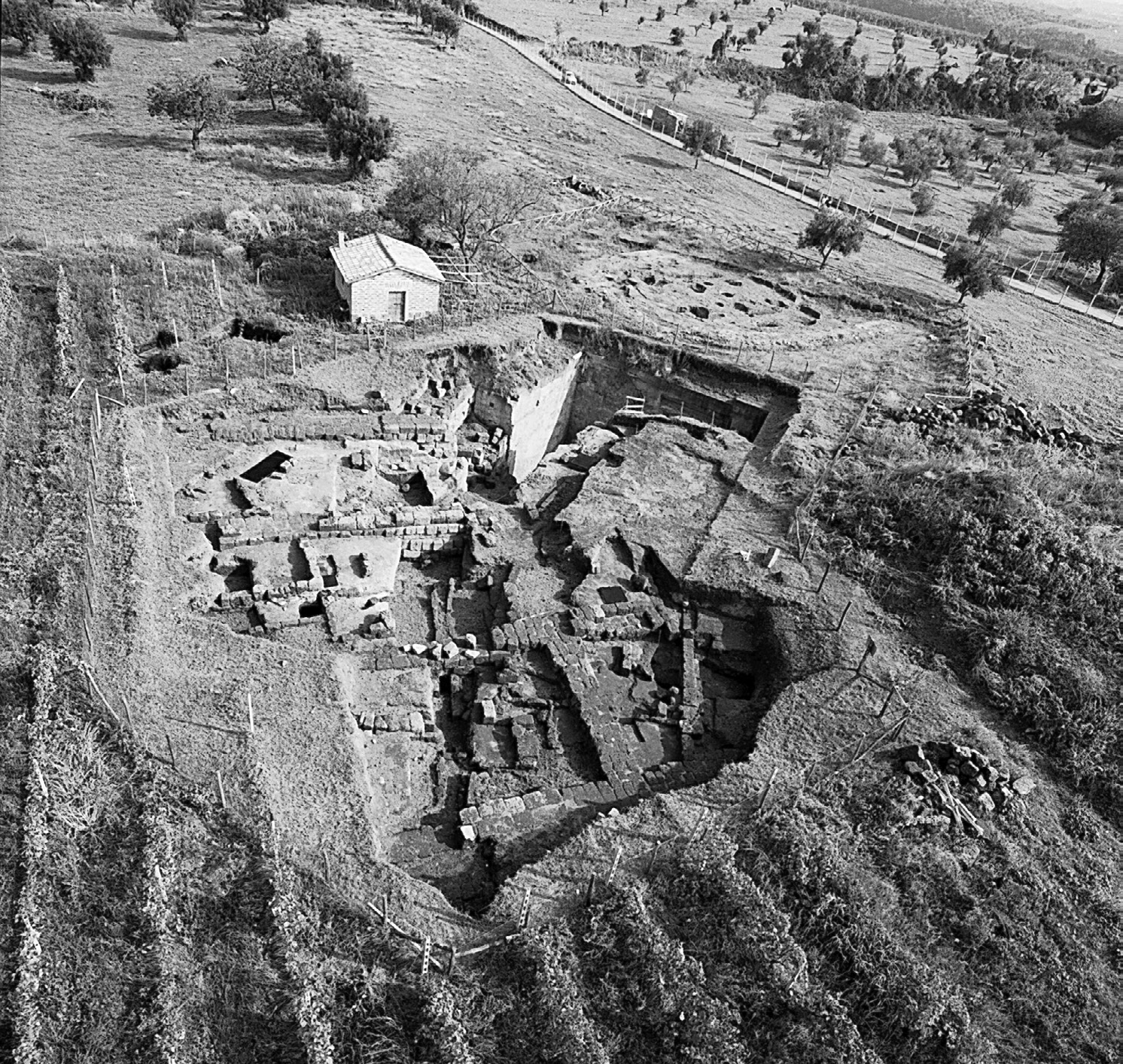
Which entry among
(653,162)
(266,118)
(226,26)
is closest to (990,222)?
(653,162)

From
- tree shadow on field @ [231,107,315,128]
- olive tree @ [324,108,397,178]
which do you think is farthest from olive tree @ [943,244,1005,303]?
tree shadow on field @ [231,107,315,128]

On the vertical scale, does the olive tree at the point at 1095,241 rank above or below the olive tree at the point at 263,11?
above

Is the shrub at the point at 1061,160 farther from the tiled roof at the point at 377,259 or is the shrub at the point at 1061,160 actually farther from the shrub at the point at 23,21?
the shrub at the point at 23,21

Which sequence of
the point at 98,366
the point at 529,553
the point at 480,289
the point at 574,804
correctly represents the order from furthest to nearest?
the point at 480,289 < the point at 98,366 < the point at 529,553 < the point at 574,804

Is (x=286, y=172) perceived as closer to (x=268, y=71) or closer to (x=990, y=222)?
(x=268, y=71)

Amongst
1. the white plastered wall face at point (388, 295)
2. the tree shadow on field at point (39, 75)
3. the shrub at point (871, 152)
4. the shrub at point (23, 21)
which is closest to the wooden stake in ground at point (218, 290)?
the white plastered wall face at point (388, 295)

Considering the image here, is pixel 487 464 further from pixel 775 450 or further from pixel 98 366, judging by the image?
pixel 98 366

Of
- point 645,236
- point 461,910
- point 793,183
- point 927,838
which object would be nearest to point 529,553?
point 461,910

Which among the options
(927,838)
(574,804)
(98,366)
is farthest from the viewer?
(98,366)
